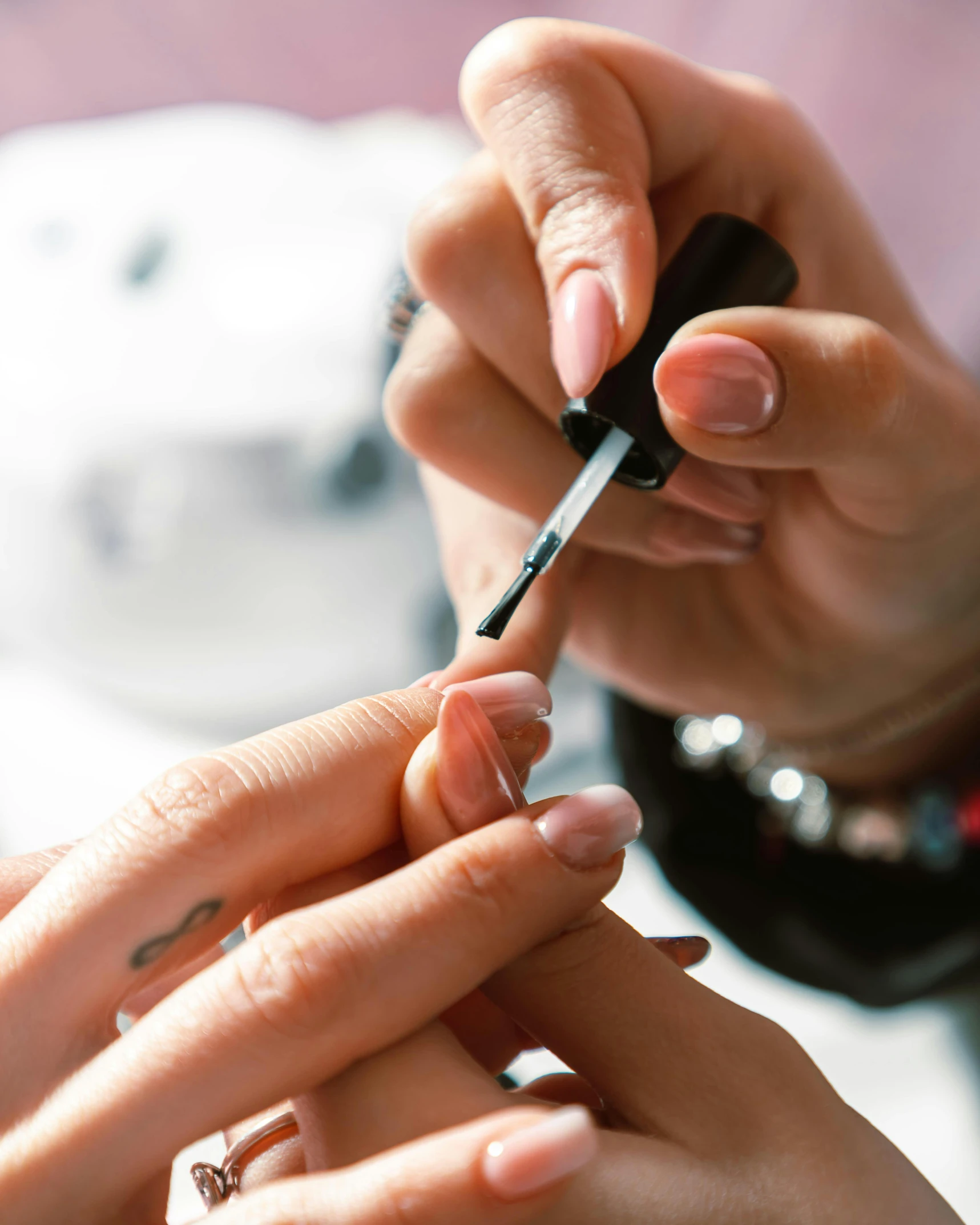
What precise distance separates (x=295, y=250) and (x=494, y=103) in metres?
0.55

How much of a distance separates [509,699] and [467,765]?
0.19ft

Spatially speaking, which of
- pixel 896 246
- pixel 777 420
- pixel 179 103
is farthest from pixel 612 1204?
pixel 179 103

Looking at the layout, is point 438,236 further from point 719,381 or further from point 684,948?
point 684,948

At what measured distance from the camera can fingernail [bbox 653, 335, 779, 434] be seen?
46 centimetres

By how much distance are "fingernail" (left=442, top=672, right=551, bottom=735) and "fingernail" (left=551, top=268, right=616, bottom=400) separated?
15 cm

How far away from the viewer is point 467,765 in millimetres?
415

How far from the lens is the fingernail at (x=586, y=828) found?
0.40 meters

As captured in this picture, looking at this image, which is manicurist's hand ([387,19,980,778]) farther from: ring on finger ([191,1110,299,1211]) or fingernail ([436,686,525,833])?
ring on finger ([191,1110,299,1211])

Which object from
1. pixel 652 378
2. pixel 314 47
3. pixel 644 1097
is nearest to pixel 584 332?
pixel 652 378

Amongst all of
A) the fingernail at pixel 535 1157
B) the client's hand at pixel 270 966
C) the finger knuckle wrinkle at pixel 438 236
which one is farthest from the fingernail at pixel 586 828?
the finger knuckle wrinkle at pixel 438 236

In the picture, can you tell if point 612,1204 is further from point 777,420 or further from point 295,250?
point 295,250

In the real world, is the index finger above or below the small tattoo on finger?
above

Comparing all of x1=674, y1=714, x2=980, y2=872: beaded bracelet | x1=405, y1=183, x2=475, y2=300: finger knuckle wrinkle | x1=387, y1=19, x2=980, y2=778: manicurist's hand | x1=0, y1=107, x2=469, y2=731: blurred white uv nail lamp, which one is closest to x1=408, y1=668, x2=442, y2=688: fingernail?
x1=387, y1=19, x2=980, y2=778: manicurist's hand

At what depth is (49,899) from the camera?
0.38m
